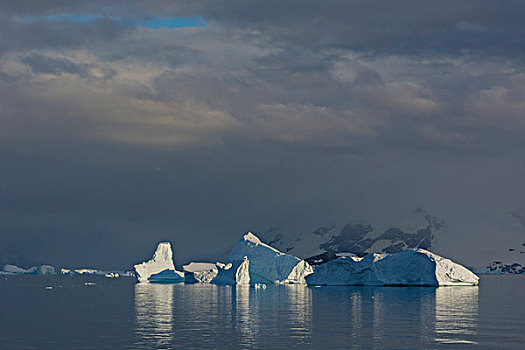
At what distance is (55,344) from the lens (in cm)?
3347

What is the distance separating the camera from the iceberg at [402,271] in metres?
90.4

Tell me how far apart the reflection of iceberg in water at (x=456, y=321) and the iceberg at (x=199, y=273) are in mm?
58598

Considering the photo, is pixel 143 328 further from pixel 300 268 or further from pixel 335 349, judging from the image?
pixel 300 268

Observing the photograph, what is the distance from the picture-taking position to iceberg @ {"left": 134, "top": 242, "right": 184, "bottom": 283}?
122875 mm

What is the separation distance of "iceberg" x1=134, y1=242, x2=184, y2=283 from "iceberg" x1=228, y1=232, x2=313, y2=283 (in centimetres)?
2220

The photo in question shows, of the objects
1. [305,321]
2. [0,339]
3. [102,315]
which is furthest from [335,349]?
[102,315]

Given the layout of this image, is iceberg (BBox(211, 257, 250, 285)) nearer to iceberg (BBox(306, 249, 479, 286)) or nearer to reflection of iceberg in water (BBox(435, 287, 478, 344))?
iceberg (BBox(306, 249, 479, 286))

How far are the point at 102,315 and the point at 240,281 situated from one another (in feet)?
170

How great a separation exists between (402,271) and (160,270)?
47.0m

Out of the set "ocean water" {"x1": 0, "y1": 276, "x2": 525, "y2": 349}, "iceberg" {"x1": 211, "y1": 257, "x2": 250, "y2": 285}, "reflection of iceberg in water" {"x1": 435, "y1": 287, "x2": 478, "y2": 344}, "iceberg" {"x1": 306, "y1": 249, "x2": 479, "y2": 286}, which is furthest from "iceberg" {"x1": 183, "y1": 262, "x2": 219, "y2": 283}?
"reflection of iceberg in water" {"x1": 435, "y1": 287, "x2": 478, "y2": 344}

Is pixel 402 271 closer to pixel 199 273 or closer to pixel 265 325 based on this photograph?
pixel 199 273

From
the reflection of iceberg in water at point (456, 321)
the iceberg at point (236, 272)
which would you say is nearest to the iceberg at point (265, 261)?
the iceberg at point (236, 272)

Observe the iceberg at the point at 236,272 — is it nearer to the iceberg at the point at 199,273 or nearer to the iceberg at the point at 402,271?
the iceberg at the point at 402,271

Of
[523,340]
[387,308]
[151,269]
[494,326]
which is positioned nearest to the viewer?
[523,340]
